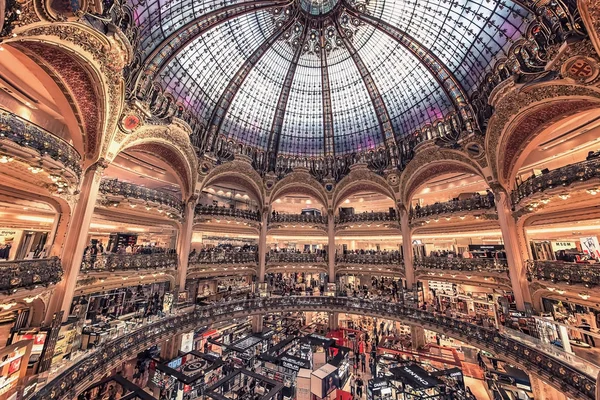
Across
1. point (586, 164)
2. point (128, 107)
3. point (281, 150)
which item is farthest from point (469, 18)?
point (128, 107)

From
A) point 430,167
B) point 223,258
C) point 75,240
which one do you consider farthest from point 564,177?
point 75,240

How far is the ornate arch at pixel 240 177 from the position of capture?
27719mm

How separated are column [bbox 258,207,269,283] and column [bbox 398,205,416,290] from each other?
16743 millimetres

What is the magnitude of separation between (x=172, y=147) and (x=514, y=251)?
3018cm

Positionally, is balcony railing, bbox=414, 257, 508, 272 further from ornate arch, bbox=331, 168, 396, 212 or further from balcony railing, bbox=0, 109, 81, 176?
balcony railing, bbox=0, 109, 81, 176

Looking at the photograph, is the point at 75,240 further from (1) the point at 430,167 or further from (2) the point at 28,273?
(1) the point at 430,167

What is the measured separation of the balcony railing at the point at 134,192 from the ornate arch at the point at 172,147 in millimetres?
2268

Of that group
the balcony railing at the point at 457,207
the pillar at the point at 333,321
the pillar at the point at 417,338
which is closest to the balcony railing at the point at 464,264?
the balcony railing at the point at 457,207

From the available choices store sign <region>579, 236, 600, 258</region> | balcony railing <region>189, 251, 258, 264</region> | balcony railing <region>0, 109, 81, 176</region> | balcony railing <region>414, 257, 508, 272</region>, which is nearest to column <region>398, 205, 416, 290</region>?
balcony railing <region>414, 257, 508, 272</region>

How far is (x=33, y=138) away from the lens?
381 inches

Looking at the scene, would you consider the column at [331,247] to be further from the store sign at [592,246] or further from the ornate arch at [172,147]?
the store sign at [592,246]

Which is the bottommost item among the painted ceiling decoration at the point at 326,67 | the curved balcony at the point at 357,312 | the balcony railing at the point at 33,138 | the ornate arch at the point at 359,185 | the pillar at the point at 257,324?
the pillar at the point at 257,324

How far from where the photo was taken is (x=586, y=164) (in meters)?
12.5

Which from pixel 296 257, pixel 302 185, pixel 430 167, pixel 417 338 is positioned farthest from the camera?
pixel 302 185
